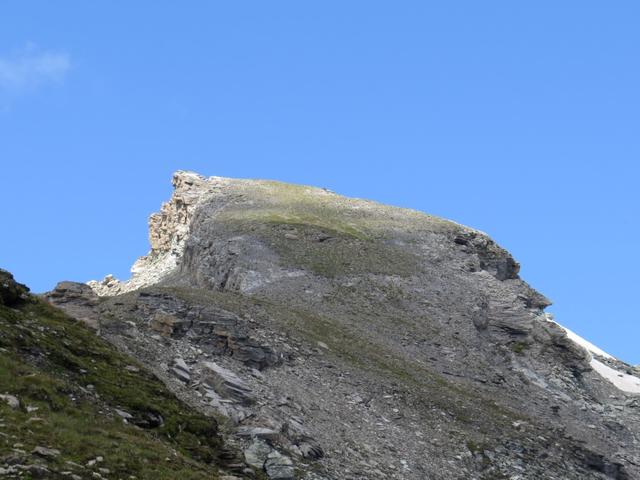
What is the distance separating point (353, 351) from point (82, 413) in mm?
30450

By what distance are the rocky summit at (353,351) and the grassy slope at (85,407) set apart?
0.97ft

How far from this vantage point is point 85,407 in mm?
31141

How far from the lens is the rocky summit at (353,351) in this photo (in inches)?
1684

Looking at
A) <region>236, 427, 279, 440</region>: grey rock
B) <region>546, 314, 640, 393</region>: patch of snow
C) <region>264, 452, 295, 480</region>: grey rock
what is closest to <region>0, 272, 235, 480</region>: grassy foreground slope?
<region>264, 452, 295, 480</region>: grey rock

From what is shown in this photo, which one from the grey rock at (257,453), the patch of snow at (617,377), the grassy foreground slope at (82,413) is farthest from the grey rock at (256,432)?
the patch of snow at (617,377)

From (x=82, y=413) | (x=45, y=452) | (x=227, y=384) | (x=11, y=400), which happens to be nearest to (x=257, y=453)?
(x=227, y=384)

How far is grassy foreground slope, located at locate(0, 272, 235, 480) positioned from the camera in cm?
2670

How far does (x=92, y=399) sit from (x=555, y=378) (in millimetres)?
50408

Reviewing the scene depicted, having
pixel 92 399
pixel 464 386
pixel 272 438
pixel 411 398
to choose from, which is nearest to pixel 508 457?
pixel 411 398

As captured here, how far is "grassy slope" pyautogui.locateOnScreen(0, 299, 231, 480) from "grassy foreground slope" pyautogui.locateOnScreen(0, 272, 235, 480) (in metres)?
0.04

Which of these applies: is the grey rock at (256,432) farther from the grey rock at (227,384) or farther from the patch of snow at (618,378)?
the patch of snow at (618,378)

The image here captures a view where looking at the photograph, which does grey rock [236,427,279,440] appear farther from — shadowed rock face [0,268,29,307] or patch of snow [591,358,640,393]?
patch of snow [591,358,640,393]

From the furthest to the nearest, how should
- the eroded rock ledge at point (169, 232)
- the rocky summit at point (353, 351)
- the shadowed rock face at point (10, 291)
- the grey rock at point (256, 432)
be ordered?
the eroded rock ledge at point (169, 232) → the rocky summit at point (353, 351) → the grey rock at point (256, 432) → the shadowed rock face at point (10, 291)

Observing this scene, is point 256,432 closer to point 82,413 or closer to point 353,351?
point 82,413
